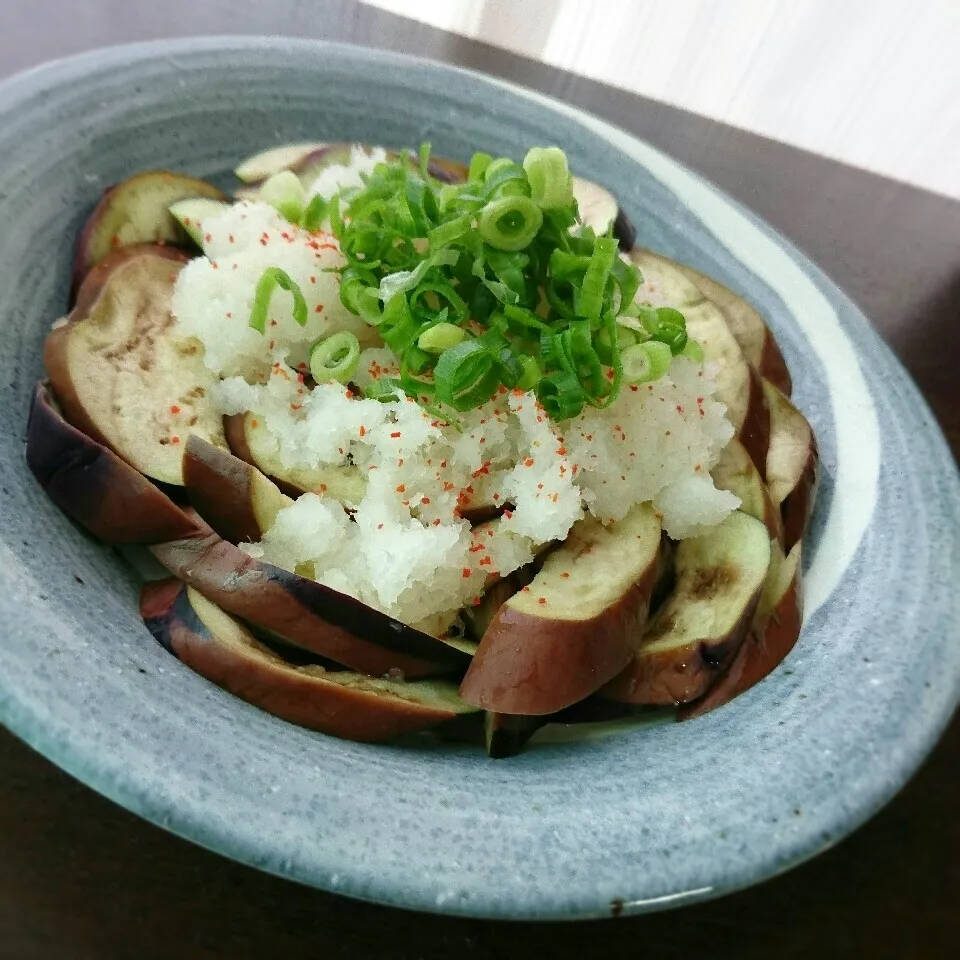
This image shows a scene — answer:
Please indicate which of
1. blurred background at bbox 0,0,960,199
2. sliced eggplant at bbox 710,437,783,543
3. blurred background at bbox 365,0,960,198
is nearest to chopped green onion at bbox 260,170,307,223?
sliced eggplant at bbox 710,437,783,543

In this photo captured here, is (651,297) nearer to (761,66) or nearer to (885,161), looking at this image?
(761,66)

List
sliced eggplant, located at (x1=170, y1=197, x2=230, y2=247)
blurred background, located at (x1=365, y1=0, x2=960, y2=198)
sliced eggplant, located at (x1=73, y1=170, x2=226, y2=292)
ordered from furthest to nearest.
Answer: blurred background, located at (x1=365, y1=0, x2=960, y2=198) < sliced eggplant, located at (x1=170, y1=197, x2=230, y2=247) < sliced eggplant, located at (x1=73, y1=170, x2=226, y2=292)

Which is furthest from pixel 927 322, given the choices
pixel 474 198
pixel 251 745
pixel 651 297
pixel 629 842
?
pixel 251 745

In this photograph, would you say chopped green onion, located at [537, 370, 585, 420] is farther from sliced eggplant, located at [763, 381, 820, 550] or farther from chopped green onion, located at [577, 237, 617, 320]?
sliced eggplant, located at [763, 381, 820, 550]

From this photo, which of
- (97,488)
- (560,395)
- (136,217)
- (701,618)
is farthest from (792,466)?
(136,217)

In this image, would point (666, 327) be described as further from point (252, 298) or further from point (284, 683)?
point (284, 683)

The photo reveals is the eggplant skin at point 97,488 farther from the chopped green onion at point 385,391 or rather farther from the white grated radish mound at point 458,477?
the chopped green onion at point 385,391
